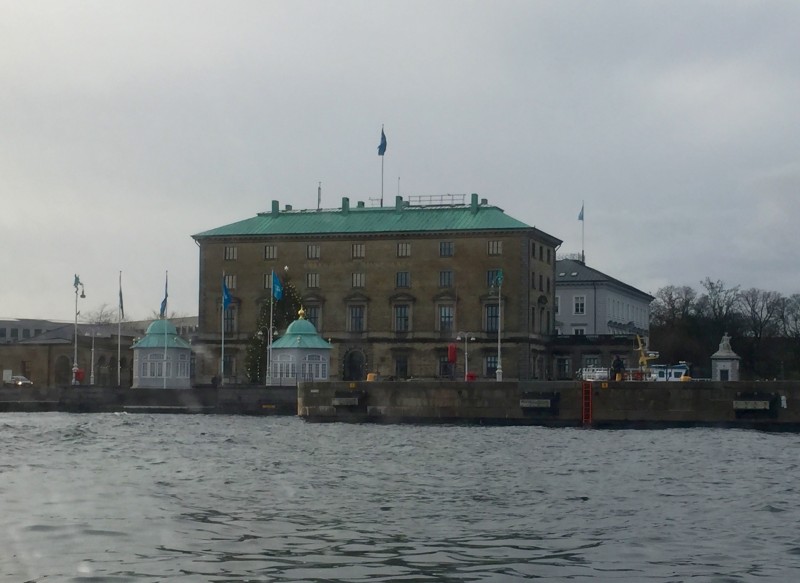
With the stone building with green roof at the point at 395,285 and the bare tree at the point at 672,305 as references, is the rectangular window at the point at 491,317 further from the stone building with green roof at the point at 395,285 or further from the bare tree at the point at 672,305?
the bare tree at the point at 672,305

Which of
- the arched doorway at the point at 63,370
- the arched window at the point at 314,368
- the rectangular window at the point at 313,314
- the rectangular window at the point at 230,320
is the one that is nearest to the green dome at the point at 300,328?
the arched window at the point at 314,368

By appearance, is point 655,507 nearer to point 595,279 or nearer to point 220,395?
point 220,395

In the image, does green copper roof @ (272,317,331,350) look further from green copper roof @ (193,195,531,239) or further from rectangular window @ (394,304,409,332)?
green copper roof @ (193,195,531,239)

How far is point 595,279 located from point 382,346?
34693mm

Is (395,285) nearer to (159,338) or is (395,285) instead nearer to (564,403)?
(159,338)

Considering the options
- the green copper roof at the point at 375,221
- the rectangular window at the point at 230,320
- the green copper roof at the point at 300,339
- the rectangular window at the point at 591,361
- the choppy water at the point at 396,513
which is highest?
the green copper roof at the point at 375,221

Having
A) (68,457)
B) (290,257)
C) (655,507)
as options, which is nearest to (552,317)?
(290,257)

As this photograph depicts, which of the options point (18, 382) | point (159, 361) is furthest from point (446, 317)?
point (18, 382)

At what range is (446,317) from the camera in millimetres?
127000

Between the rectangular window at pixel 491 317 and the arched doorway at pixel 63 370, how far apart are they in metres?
41.8

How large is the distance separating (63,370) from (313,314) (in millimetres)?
26519

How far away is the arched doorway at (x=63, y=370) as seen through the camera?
449ft

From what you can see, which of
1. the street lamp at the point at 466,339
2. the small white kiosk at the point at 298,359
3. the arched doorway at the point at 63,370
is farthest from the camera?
the arched doorway at the point at 63,370

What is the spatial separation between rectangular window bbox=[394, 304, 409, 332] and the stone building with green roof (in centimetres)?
9
